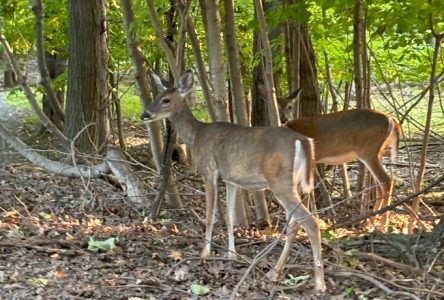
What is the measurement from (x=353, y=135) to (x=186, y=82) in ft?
7.95

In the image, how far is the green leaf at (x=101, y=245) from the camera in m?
5.93

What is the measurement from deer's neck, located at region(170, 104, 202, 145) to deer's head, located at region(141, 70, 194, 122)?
46mm

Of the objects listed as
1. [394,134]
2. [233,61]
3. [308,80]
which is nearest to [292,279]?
[233,61]

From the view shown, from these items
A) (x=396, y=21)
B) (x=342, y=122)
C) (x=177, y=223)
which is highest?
(x=396, y=21)

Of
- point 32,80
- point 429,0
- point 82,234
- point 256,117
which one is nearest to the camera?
point 82,234

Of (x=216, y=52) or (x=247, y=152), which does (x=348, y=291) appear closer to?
(x=247, y=152)

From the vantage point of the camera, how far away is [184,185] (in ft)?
28.5

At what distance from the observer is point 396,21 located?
286 inches

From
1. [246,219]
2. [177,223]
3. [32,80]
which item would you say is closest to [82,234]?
[177,223]

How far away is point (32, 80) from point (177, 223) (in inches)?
743

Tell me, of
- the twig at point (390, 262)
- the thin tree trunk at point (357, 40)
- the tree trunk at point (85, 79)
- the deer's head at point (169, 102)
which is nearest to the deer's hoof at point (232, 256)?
the twig at point (390, 262)

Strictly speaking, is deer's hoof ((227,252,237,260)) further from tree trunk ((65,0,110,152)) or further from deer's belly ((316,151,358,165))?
tree trunk ((65,0,110,152))

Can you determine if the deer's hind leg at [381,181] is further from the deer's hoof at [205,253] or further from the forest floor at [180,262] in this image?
the deer's hoof at [205,253]

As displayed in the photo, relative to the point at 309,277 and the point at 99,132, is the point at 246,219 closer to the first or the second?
the point at 309,277
